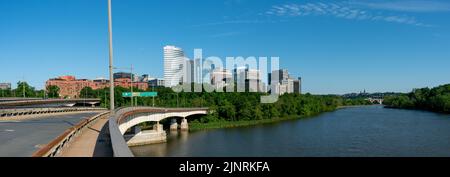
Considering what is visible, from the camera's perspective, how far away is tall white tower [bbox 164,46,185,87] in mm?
149125

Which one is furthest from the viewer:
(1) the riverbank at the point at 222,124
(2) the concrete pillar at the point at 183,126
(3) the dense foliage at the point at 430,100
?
(3) the dense foliage at the point at 430,100

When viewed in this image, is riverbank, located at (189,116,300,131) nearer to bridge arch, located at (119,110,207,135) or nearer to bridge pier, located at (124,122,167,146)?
bridge arch, located at (119,110,207,135)

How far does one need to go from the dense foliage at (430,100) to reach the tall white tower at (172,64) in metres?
74.4

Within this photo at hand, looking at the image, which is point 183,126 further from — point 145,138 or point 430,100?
point 430,100

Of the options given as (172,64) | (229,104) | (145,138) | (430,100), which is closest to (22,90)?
(172,64)

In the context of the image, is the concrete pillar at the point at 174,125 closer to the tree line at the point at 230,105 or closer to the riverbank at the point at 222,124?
the riverbank at the point at 222,124

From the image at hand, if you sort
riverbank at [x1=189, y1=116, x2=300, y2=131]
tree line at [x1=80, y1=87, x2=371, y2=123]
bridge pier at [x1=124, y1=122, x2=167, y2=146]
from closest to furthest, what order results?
bridge pier at [x1=124, y1=122, x2=167, y2=146]
riverbank at [x1=189, y1=116, x2=300, y2=131]
tree line at [x1=80, y1=87, x2=371, y2=123]

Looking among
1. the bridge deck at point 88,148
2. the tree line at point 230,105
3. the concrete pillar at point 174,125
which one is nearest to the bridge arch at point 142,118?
the concrete pillar at point 174,125

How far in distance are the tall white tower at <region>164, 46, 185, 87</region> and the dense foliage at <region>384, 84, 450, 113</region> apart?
7439 cm

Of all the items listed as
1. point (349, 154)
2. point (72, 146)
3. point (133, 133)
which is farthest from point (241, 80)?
point (72, 146)

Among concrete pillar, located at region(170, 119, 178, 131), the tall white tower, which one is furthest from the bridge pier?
the tall white tower

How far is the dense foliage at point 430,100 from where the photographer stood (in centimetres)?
10512

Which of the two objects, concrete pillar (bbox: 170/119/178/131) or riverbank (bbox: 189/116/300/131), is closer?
concrete pillar (bbox: 170/119/178/131)
